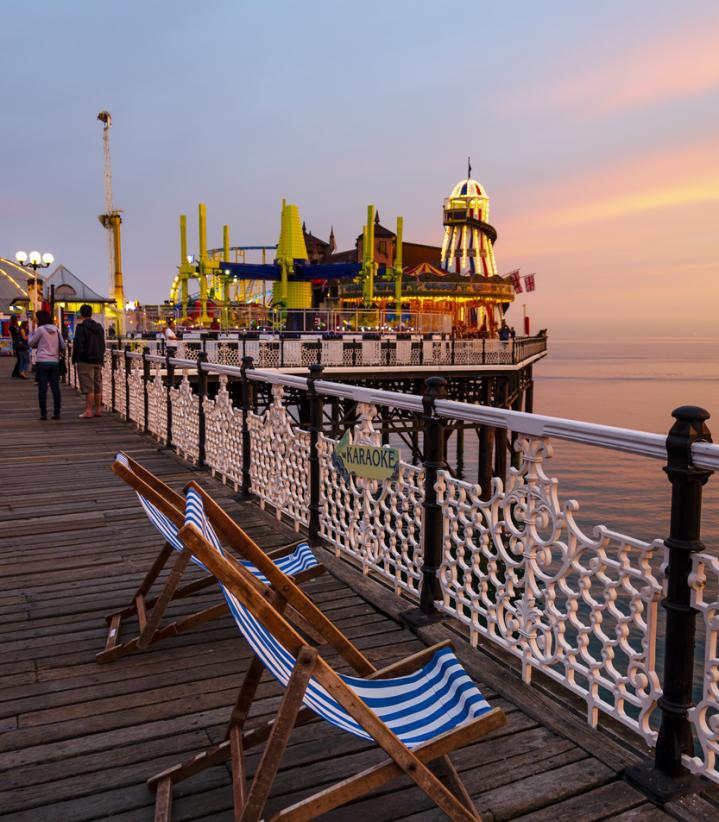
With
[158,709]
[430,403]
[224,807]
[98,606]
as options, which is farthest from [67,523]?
[224,807]

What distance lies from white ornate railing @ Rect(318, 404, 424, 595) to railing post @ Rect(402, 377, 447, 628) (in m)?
0.11

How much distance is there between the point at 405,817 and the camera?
2273 millimetres

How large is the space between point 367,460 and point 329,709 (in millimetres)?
2220

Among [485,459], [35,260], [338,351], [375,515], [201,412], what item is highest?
[35,260]

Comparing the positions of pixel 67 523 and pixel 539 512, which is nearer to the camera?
pixel 539 512

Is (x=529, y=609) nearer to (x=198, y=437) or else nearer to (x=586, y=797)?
(x=586, y=797)

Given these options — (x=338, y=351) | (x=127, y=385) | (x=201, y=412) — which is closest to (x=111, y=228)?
(x=338, y=351)

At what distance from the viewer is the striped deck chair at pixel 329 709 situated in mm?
1835

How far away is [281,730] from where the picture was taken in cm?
183

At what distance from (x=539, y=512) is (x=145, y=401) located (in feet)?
29.5

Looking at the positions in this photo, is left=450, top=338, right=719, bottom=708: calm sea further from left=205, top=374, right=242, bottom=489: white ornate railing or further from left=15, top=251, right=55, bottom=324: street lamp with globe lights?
left=15, top=251, right=55, bottom=324: street lamp with globe lights

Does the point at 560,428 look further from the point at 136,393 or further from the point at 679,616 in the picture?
the point at 136,393

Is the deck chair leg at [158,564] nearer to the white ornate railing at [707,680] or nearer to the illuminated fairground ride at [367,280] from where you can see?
the white ornate railing at [707,680]

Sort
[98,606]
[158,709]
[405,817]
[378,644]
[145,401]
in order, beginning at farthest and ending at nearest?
1. [145,401]
2. [98,606]
3. [378,644]
4. [158,709]
5. [405,817]
